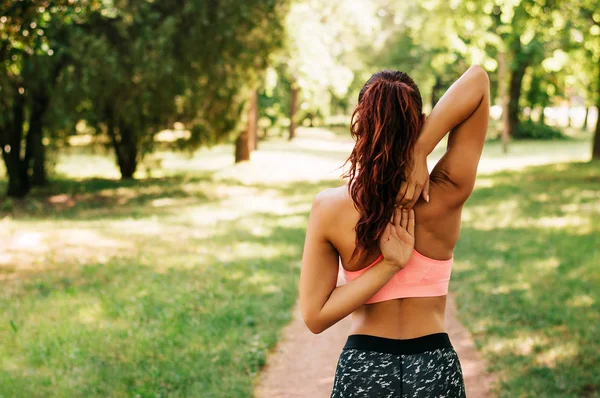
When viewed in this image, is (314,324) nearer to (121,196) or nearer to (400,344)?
(400,344)

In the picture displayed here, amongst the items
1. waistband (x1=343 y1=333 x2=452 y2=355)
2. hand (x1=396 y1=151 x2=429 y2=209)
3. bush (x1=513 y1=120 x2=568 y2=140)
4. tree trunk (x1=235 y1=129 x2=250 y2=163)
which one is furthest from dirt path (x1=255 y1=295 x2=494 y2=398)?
bush (x1=513 y1=120 x2=568 y2=140)

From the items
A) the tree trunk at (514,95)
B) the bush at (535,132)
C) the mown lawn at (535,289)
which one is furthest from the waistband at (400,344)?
the bush at (535,132)

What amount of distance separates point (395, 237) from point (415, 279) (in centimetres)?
21

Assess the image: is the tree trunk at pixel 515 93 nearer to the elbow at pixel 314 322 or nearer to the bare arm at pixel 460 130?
the bare arm at pixel 460 130

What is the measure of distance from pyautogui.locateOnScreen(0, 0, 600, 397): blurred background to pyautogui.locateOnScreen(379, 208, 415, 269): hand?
3675 millimetres

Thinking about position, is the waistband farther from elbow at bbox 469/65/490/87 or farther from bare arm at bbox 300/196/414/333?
elbow at bbox 469/65/490/87

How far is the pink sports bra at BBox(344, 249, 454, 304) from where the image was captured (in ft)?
8.26

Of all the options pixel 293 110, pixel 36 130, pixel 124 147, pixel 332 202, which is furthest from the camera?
pixel 293 110

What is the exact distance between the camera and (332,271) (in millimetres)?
2596

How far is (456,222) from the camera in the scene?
2590 millimetres

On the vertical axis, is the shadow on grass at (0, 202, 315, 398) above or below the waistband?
below

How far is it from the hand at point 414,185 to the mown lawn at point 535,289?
380 cm

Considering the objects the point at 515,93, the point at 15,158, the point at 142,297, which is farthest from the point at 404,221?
the point at 515,93

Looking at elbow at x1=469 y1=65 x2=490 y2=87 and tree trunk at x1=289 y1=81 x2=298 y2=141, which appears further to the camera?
tree trunk at x1=289 y1=81 x2=298 y2=141
